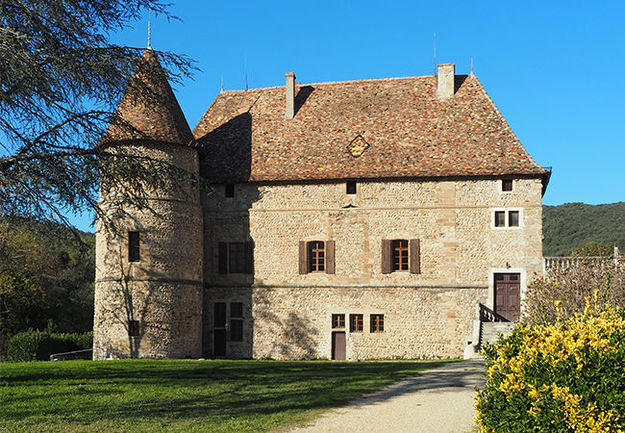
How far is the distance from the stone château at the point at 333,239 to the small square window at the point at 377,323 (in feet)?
0.18

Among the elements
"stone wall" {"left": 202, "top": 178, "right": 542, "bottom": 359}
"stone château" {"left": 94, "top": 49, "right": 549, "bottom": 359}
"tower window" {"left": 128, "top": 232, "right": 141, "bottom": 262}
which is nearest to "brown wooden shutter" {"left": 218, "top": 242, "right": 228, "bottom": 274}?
"stone château" {"left": 94, "top": 49, "right": 549, "bottom": 359}

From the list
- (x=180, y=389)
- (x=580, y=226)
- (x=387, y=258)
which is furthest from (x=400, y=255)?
(x=580, y=226)

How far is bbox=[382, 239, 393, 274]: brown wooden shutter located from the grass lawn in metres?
7.97

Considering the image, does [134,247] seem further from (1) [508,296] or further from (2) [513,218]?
(2) [513,218]

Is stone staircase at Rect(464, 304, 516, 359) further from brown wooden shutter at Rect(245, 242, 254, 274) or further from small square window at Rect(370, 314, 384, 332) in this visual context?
brown wooden shutter at Rect(245, 242, 254, 274)

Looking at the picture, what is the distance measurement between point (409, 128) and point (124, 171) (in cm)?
1462

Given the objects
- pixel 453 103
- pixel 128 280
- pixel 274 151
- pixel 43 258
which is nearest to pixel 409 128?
pixel 453 103

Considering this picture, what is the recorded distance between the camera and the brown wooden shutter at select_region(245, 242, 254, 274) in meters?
25.2

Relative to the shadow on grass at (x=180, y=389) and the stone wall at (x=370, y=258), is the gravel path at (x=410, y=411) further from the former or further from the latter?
the stone wall at (x=370, y=258)

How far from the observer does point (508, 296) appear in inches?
930

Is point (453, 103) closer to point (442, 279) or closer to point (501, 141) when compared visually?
point (501, 141)

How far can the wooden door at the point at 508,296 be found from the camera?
23578 millimetres

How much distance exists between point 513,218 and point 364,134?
19.9 ft

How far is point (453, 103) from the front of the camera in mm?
26062
